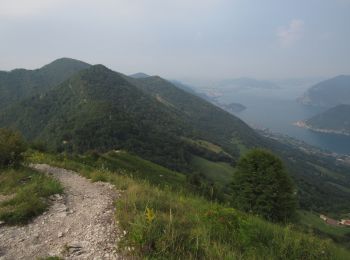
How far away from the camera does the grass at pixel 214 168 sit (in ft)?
373

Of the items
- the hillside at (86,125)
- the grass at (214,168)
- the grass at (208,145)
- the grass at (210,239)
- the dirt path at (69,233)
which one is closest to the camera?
the grass at (210,239)

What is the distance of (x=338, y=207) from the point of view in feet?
400

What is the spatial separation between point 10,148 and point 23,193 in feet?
16.9

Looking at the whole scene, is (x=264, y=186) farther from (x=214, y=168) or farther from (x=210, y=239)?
(x=214, y=168)

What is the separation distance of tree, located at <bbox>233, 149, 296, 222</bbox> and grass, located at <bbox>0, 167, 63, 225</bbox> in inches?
798

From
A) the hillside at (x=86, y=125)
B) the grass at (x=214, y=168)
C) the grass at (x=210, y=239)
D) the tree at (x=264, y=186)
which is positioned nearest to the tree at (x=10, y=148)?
the grass at (x=210, y=239)

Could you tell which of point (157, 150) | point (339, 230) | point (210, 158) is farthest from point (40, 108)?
point (339, 230)

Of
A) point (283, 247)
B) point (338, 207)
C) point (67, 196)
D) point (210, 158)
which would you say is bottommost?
point (338, 207)

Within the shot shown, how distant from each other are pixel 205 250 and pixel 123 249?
1.56 meters

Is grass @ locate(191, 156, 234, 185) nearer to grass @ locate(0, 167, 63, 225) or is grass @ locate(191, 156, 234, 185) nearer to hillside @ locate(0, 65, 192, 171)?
hillside @ locate(0, 65, 192, 171)

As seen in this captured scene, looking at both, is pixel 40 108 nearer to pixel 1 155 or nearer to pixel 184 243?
pixel 1 155

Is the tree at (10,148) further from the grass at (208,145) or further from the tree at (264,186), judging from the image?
the grass at (208,145)

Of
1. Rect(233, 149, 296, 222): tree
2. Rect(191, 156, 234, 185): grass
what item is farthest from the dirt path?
Rect(191, 156, 234, 185): grass

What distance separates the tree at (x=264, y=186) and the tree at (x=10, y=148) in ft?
64.6
